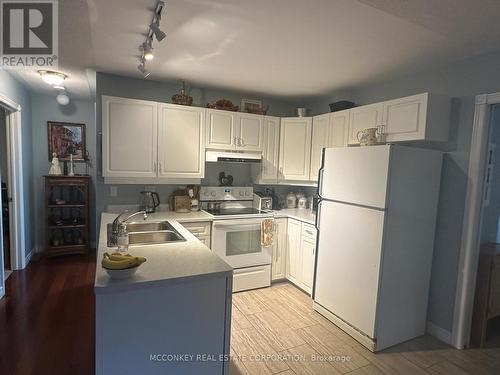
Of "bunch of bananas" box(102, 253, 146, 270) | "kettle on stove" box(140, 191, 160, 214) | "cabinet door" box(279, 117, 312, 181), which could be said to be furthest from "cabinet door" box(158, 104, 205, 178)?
"bunch of bananas" box(102, 253, 146, 270)

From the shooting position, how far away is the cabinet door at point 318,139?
3.39m

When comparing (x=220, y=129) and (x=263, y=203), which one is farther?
(x=263, y=203)

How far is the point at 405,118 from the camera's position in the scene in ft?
8.14

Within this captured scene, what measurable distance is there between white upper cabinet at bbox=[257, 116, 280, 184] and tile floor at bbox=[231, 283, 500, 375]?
1.68 meters

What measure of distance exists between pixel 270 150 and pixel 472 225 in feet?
7.36

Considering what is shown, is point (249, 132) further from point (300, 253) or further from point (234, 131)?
point (300, 253)

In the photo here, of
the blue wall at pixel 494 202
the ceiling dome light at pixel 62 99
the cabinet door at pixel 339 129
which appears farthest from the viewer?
the ceiling dome light at pixel 62 99

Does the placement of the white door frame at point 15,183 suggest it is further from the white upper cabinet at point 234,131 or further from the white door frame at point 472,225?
the white door frame at point 472,225

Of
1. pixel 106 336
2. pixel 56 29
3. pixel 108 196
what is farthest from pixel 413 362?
pixel 56 29

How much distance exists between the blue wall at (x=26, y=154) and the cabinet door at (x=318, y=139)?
3682 mm

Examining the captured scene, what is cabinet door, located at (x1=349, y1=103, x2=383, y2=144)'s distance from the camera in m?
2.73

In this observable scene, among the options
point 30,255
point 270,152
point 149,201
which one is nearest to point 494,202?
point 270,152

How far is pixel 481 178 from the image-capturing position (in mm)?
2297

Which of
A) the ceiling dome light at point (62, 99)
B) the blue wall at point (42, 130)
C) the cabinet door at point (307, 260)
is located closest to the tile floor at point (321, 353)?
the cabinet door at point (307, 260)
